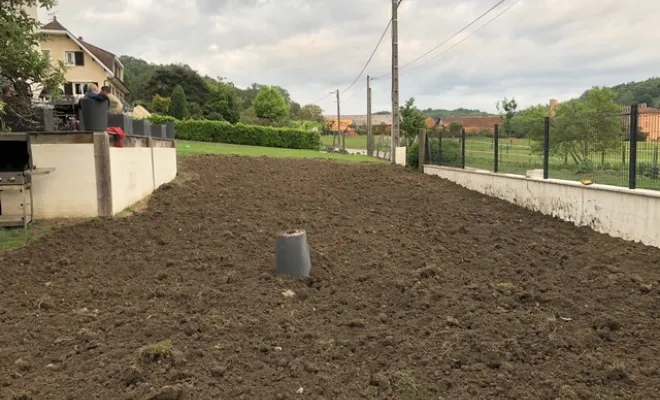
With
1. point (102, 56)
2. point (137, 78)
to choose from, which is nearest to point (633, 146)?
point (102, 56)

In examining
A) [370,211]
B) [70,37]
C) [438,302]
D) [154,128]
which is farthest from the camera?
[70,37]

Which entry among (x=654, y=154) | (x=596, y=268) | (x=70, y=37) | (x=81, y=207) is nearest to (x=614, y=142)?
(x=654, y=154)

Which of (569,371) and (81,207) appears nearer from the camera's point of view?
(569,371)

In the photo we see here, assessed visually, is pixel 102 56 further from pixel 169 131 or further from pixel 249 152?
pixel 169 131

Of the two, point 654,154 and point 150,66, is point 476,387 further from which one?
point 150,66

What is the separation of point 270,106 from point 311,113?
29.6 metres

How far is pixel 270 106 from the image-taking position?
63.9 metres

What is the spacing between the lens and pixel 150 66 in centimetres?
9588

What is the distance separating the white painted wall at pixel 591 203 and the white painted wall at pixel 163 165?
7704mm

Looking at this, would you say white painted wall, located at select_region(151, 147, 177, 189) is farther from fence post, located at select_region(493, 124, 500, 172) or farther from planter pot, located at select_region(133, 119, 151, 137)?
fence post, located at select_region(493, 124, 500, 172)

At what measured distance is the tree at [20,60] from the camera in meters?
7.28

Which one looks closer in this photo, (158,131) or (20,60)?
(20,60)

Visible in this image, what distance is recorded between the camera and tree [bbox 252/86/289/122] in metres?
63.6

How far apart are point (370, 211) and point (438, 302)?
549 centimetres
